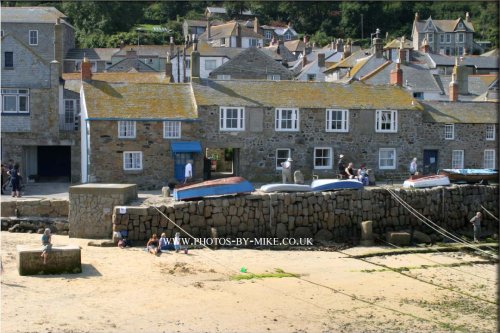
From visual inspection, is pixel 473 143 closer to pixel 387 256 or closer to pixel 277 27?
pixel 387 256

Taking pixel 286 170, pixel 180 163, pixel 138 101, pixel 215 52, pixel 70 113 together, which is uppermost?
pixel 215 52

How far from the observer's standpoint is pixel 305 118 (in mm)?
35844

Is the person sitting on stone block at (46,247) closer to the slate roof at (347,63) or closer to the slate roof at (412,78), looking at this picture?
the slate roof at (412,78)

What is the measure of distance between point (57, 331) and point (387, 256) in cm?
1291

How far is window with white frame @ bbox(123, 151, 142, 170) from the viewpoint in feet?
110

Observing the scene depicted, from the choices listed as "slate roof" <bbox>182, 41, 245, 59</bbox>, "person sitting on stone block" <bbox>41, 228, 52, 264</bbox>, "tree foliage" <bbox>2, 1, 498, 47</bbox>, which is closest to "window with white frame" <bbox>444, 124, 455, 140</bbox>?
"person sitting on stone block" <bbox>41, 228, 52, 264</bbox>

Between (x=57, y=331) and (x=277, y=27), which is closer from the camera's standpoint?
(x=57, y=331)

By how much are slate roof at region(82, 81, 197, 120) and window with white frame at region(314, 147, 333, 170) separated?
5.91 meters

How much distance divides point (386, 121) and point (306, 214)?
1059cm

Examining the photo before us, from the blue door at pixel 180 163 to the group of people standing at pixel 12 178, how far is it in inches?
257

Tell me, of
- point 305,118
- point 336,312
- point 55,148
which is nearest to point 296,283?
point 336,312

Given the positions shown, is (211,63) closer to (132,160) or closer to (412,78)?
(412,78)

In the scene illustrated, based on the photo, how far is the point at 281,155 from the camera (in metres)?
35.6

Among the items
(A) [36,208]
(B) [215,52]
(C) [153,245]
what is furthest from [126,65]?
(C) [153,245]
